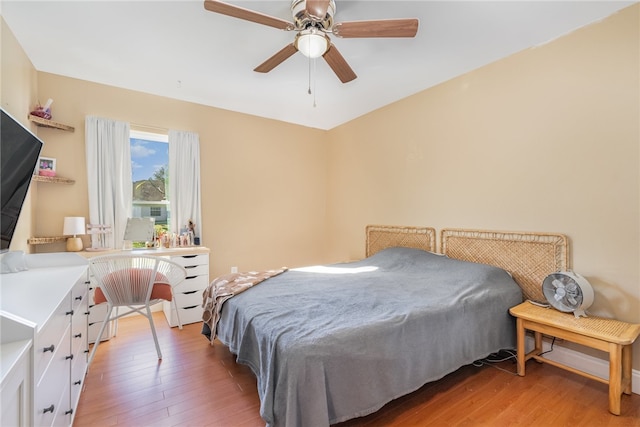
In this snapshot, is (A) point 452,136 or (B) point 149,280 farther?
(A) point 452,136

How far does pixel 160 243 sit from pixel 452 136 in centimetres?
365

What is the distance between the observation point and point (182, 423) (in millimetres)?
1716

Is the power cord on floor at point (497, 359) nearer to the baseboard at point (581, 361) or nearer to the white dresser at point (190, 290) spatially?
the baseboard at point (581, 361)

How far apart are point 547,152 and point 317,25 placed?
2156 millimetres

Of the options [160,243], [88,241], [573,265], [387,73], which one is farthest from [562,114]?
[88,241]

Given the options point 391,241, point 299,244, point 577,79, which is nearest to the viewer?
point 577,79

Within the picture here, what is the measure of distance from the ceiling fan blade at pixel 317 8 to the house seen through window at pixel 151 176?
2.80m

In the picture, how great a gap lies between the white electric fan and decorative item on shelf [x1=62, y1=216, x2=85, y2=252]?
425 cm

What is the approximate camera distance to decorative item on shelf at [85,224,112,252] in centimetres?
312

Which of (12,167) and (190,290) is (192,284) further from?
(12,167)

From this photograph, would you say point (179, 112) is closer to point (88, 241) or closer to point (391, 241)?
point (88, 241)

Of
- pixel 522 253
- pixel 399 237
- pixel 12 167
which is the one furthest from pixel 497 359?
pixel 12 167

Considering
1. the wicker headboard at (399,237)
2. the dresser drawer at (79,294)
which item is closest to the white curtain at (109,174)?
the dresser drawer at (79,294)

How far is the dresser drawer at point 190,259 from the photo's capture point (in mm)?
3307
